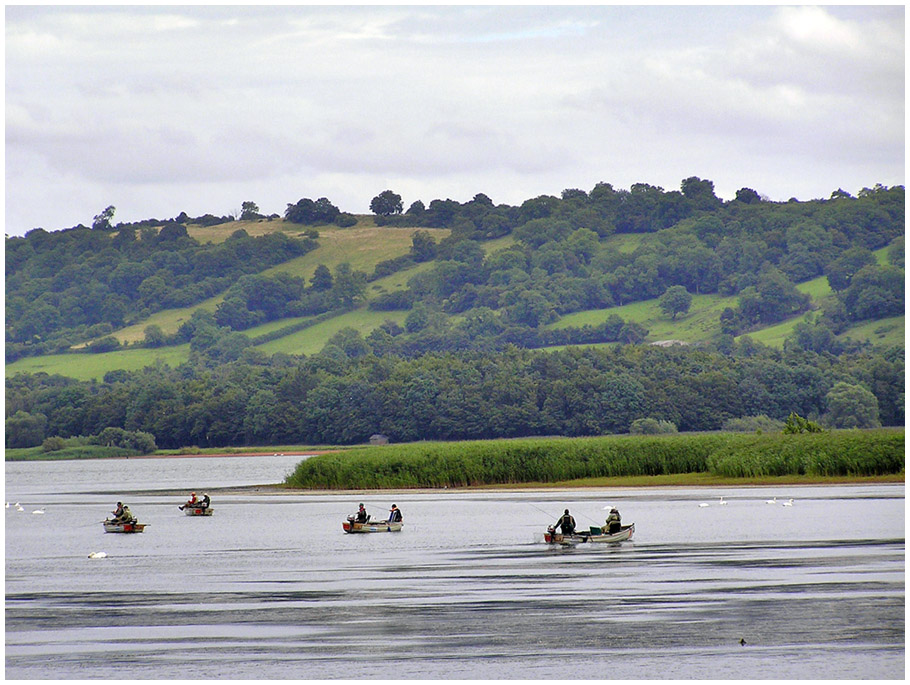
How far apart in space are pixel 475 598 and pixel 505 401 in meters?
138

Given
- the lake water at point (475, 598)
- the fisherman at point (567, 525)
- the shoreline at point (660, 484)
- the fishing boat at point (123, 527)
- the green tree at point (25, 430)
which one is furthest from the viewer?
the green tree at point (25, 430)

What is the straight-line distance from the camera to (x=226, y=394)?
19188cm

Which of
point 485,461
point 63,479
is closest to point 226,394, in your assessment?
point 63,479

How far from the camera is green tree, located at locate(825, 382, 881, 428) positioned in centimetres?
15125

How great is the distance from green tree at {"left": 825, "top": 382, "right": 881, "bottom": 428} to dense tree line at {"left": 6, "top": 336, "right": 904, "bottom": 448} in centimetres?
15

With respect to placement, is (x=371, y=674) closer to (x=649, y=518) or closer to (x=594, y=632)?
(x=594, y=632)

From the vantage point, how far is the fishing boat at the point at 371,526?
5666 cm

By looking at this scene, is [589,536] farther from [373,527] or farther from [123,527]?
[123,527]

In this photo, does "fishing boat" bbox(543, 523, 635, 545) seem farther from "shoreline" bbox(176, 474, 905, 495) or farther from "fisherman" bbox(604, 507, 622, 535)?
"shoreline" bbox(176, 474, 905, 495)

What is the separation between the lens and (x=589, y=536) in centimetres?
5009

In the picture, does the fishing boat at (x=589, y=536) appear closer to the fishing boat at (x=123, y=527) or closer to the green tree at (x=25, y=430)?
the fishing boat at (x=123, y=527)

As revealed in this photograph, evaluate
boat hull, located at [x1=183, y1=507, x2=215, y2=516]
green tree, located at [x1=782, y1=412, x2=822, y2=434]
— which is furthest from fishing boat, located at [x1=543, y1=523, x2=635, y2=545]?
green tree, located at [x1=782, y1=412, x2=822, y2=434]

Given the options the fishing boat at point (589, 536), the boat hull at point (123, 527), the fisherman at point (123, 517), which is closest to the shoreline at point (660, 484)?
the fisherman at point (123, 517)

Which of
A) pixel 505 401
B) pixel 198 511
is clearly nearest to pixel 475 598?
pixel 198 511
